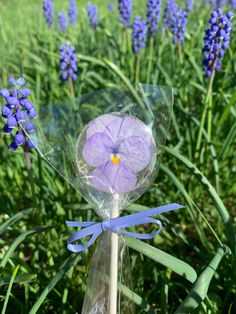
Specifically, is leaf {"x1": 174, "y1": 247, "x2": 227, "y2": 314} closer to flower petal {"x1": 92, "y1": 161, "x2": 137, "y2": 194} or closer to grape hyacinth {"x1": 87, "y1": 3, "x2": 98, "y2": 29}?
flower petal {"x1": 92, "y1": 161, "x2": 137, "y2": 194}

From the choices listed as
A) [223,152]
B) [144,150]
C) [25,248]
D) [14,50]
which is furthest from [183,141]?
[14,50]

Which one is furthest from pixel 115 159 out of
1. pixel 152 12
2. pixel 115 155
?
pixel 152 12

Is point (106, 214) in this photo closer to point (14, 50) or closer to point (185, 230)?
point (185, 230)

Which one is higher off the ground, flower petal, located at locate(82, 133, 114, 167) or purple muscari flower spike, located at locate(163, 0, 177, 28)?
purple muscari flower spike, located at locate(163, 0, 177, 28)

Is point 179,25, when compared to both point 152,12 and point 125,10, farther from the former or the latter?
point 125,10

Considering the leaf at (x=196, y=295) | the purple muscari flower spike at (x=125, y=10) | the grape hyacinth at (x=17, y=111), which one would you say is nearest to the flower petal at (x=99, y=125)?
the grape hyacinth at (x=17, y=111)

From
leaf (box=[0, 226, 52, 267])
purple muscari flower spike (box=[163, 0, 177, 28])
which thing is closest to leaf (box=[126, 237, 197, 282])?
leaf (box=[0, 226, 52, 267])
